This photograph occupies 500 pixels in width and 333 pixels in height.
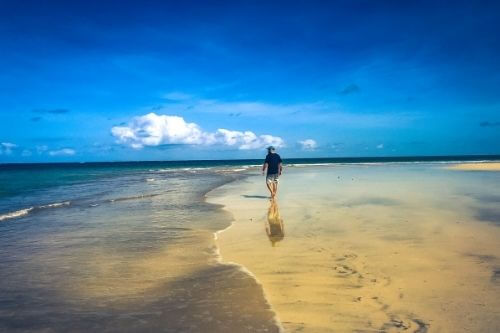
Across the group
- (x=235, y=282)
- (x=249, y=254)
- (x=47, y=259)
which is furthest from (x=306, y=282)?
(x=47, y=259)

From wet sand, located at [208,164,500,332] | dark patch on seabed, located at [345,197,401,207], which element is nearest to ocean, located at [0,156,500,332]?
wet sand, located at [208,164,500,332]

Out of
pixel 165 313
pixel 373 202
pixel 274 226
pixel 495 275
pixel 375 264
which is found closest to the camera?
pixel 165 313

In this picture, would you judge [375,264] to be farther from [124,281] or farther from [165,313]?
[124,281]

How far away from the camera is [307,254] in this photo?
320 inches

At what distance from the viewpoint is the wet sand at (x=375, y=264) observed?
16.3 feet

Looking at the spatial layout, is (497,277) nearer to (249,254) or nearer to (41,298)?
(249,254)

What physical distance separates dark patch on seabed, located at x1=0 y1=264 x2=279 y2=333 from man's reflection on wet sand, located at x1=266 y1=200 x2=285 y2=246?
11.3 ft

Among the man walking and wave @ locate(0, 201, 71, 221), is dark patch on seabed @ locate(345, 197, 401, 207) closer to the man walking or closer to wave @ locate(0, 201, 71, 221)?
the man walking

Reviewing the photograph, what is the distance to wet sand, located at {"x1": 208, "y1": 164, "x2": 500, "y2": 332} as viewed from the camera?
16.3 feet

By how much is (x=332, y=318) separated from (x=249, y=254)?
359 centimetres

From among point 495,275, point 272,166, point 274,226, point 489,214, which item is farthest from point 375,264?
point 272,166

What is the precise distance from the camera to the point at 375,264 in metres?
7.25

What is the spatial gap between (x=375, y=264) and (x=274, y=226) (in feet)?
14.9

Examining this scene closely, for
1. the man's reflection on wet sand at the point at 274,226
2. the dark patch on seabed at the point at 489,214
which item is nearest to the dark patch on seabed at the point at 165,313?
the man's reflection on wet sand at the point at 274,226
